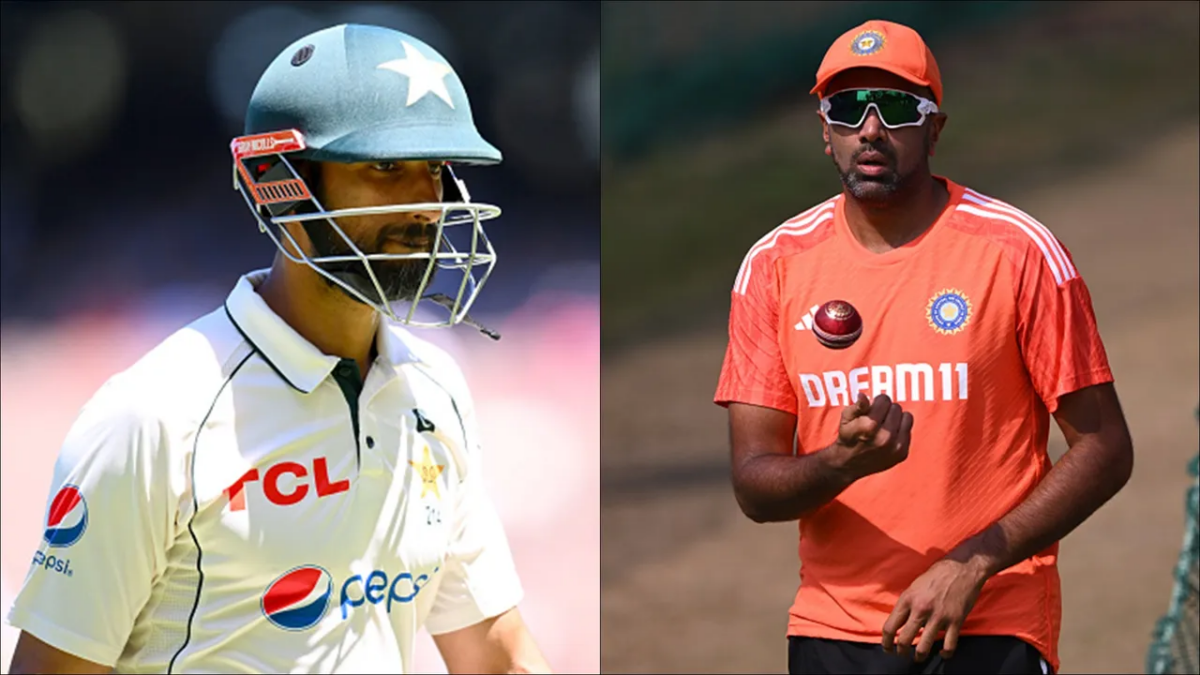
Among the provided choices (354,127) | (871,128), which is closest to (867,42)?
(871,128)

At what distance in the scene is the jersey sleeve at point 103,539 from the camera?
83.6 inches

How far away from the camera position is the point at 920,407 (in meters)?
2.66

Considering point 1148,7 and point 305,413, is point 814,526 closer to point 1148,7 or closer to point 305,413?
point 305,413

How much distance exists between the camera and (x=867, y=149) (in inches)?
110

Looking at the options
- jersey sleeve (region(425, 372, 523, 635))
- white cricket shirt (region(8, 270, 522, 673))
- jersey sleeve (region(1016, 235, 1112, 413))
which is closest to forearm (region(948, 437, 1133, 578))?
jersey sleeve (region(1016, 235, 1112, 413))

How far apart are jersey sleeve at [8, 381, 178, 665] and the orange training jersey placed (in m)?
1.10

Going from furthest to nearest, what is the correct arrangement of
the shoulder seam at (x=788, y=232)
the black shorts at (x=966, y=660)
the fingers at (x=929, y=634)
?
the shoulder seam at (x=788, y=232)
the black shorts at (x=966, y=660)
the fingers at (x=929, y=634)

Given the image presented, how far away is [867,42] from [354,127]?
3.28ft

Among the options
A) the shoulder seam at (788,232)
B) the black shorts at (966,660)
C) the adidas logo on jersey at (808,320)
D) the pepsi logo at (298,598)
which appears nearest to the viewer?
the pepsi logo at (298,598)

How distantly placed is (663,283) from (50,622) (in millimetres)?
3291

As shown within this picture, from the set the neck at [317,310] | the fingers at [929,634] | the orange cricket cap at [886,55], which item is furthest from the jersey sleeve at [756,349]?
the neck at [317,310]

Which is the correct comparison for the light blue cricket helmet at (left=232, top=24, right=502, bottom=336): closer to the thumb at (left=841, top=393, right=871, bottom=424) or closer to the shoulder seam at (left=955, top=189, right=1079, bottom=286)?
the thumb at (left=841, top=393, right=871, bottom=424)

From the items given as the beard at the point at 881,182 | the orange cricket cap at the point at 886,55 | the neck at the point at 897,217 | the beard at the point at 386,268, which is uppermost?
the orange cricket cap at the point at 886,55

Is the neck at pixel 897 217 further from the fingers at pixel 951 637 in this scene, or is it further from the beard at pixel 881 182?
the fingers at pixel 951 637
